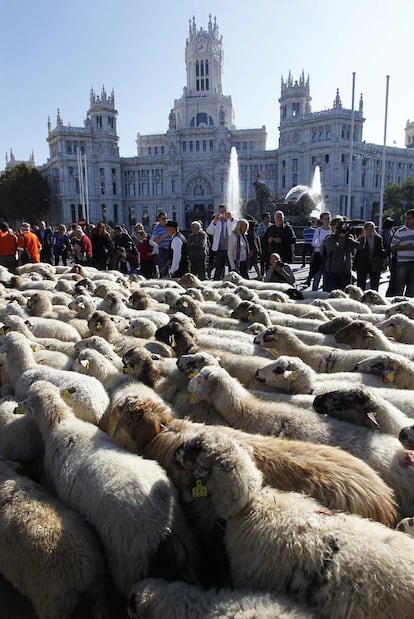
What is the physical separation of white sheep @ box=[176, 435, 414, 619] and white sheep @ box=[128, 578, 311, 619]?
0.12 metres

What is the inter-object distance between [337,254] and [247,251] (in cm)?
256

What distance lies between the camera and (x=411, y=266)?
9102 mm

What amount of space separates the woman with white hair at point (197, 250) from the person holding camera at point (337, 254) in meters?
2.87

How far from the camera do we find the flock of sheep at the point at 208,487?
210 cm

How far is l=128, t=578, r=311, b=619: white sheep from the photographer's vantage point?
1950mm

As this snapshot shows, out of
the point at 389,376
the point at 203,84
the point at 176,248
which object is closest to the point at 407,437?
the point at 389,376

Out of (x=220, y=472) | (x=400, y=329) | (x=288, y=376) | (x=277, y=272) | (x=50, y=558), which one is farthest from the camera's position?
(x=277, y=272)

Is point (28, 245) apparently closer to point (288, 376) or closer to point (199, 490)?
point (288, 376)

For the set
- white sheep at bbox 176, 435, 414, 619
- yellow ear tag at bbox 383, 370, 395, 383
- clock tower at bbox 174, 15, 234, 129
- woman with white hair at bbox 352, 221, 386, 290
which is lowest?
white sheep at bbox 176, 435, 414, 619

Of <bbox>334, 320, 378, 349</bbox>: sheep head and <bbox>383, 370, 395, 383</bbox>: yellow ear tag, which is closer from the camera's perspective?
<bbox>383, 370, 395, 383</bbox>: yellow ear tag

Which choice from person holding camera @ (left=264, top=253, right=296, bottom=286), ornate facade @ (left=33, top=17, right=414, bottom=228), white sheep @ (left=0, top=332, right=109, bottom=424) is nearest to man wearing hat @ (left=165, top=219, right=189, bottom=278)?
person holding camera @ (left=264, top=253, right=296, bottom=286)

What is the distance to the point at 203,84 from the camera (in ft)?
385

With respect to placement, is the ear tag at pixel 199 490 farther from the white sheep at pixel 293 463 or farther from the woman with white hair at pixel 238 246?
the woman with white hair at pixel 238 246

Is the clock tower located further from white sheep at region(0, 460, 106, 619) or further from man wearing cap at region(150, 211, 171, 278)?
white sheep at region(0, 460, 106, 619)
